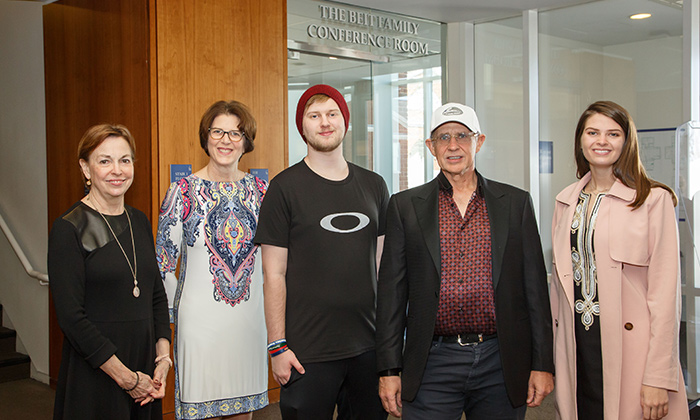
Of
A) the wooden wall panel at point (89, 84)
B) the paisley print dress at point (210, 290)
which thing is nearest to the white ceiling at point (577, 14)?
the wooden wall panel at point (89, 84)

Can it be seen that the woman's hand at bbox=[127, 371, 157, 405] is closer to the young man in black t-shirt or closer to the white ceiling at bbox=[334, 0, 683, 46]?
the young man in black t-shirt

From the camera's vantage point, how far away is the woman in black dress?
244 cm

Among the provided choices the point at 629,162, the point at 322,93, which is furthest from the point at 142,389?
the point at 629,162

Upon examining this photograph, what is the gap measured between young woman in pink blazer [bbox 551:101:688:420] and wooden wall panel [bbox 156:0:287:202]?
2.86 meters

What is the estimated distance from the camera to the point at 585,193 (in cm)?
275

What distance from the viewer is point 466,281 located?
247 cm

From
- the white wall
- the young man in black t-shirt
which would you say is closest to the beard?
the young man in black t-shirt

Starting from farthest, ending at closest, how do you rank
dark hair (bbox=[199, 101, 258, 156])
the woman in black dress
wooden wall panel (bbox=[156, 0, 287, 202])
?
wooden wall panel (bbox=[156, 0, 287, 202]) < dark hair (bbox=[199, 101, 258, 156]) < the woman in black dress

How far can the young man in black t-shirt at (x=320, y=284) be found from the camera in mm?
2721

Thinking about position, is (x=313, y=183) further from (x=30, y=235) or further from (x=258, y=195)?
(x=30, y=235)

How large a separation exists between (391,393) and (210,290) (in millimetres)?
1005

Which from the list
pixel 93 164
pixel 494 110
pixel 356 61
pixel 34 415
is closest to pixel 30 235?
pixel 34 415

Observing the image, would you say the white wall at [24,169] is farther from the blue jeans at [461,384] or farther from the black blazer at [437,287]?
the blue jeans at [461,384]

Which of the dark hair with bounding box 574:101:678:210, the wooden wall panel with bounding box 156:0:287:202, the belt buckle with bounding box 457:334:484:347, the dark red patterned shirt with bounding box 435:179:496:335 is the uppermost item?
the wooden wall panel with bounding box 156:0:287:202
